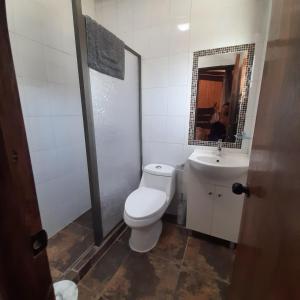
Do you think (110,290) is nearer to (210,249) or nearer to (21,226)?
(210,249)

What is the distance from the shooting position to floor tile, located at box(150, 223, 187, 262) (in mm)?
1527

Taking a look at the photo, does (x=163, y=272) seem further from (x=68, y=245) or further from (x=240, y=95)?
(x=240, y=95)

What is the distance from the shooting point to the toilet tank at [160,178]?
1.78 m

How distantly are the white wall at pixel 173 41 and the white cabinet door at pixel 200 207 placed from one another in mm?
421

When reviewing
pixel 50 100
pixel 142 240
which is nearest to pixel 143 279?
pixel 142 240

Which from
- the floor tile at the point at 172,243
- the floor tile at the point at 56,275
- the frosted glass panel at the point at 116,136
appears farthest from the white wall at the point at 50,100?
the floor tile at the point at 172,243

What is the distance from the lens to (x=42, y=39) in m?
1.43

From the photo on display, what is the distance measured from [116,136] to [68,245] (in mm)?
1099

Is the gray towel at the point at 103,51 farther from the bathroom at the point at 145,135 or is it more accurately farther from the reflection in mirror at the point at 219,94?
the reflection in mirror at the point at 219,94

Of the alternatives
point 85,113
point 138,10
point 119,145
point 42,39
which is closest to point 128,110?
point 119,145

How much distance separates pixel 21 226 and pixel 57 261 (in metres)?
1.41

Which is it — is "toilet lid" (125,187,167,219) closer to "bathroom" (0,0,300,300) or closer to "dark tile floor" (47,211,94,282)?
"bathroom" (0,0,300,300)

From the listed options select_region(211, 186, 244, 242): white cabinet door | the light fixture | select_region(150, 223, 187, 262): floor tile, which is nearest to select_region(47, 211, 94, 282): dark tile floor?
select_region(150, 223, 187, 262): floor tile

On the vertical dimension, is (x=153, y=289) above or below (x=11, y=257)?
below
